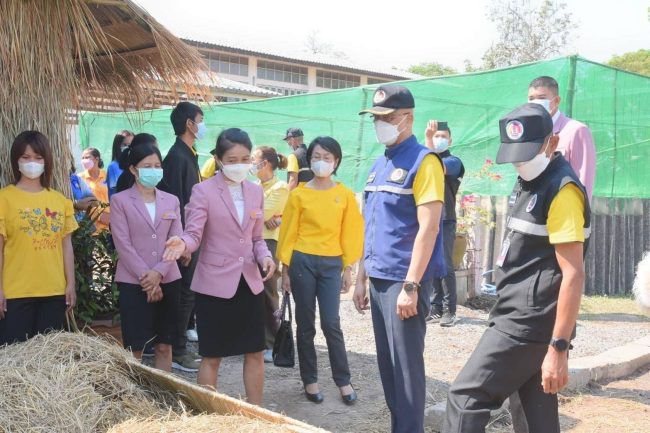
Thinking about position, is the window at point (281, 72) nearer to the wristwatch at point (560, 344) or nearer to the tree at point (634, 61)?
the tree at point (634, 61)

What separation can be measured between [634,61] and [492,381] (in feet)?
146

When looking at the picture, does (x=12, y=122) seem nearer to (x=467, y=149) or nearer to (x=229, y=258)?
(x=229, y=258)

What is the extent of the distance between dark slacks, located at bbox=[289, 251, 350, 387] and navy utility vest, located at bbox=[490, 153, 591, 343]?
1.76 m

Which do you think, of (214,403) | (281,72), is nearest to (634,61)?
(281,72)

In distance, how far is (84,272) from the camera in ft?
17.3

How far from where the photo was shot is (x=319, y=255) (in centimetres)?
456

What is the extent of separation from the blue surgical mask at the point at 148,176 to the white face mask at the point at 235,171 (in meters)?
0.74

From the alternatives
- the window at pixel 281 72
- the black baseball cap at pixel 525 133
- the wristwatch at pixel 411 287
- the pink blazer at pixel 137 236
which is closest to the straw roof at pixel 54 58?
the pink blazer at pixel 137 236

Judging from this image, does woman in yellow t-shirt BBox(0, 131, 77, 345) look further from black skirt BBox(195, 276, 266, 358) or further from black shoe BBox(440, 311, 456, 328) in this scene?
black shoe BBox(440, 311, 456, 328)

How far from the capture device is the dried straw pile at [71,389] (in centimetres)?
307

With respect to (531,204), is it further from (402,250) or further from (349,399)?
(349,399)

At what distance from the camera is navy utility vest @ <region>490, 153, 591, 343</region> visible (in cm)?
287

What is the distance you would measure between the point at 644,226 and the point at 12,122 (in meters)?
8.38

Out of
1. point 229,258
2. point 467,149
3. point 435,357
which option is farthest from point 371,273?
point 467,149
